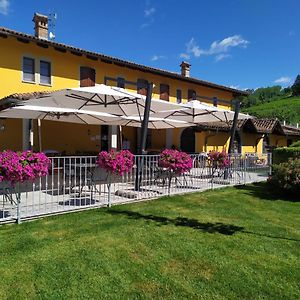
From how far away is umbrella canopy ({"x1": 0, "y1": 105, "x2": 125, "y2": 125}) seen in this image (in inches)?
388

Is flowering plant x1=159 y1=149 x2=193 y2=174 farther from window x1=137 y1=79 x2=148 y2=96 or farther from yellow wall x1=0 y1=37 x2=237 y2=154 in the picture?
window x1=137 y1=79 x2=148 y2=96

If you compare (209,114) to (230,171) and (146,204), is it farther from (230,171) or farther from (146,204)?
(146,204)

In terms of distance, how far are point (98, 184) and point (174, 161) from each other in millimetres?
2461

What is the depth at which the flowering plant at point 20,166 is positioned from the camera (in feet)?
18.2

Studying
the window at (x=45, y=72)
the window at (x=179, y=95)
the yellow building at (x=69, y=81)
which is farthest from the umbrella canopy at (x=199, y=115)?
the window at (x=179, y=95)

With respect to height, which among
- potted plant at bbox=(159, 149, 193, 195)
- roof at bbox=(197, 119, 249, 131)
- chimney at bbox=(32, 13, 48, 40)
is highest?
chimney at bbox=(32, 13, 48, 40)

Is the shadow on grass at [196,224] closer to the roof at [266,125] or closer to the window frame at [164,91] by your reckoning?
the window frame at [164,91]

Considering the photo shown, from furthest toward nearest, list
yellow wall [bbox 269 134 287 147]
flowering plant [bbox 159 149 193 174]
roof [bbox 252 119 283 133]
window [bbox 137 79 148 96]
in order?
yellow wall [bbox 269 134 287 147], roof [bbox 252 119 283 133], window [bbox 137 79 148 96], flowering plant [bbox 159 149 193 174]

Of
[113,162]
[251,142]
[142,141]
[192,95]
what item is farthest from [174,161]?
[251,142]

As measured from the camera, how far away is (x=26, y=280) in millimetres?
3773

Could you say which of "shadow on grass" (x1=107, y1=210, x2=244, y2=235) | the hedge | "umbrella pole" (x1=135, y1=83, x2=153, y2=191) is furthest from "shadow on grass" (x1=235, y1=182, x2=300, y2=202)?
"shadow on grass" (x1=107, y1=210, x2=244, y2=235)

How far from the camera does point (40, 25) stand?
16875 mm

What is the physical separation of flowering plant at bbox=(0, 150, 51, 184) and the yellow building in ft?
30.0

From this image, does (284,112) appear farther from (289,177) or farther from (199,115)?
(289,177)
